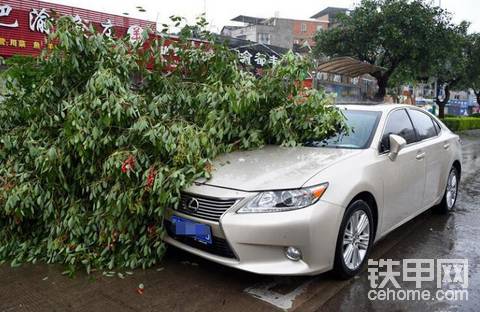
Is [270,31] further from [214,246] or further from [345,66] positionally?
[214,246]

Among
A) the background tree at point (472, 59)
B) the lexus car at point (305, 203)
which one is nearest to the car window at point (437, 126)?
the lexus car at point (305, 203)

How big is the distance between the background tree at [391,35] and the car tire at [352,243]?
12.4 meters

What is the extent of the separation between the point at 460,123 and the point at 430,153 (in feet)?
62.3

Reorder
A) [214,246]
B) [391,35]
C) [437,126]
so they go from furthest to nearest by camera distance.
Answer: [391,35]
[437,126]
[214,246]

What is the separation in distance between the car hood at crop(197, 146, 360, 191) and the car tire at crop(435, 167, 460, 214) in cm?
220

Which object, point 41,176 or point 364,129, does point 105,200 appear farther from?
point 364,129

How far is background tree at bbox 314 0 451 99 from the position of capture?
14.3 m

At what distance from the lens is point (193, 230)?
123 inches

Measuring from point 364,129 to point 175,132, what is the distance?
69.6 inches

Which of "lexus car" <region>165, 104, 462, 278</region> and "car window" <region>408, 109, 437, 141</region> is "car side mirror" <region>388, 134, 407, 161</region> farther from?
"car window" <region>408, 109, 437, 141</region>

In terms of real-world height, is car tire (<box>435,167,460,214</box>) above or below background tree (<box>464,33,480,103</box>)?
below

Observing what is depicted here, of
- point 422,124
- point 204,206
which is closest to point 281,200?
point 204,206

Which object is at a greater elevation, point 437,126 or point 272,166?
point 437,126

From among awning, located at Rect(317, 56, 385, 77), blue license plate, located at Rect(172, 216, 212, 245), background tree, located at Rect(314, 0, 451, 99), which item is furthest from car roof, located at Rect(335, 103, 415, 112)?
background tree, located at Rect(314, 0, 451, 99)
